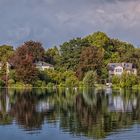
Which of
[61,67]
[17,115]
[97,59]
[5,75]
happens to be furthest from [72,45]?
[17,115]

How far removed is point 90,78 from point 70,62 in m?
14.2

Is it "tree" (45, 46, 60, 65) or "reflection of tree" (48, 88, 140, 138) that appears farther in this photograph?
"tree" (45, 46, 60, 65)

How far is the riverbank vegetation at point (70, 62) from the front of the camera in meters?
95.3

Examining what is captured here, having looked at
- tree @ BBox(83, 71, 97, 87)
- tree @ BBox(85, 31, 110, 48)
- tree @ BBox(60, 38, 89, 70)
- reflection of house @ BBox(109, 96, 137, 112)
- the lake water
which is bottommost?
the lake water

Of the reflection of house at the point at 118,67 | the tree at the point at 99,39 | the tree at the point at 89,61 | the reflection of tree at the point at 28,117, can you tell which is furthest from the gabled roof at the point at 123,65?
the reflection of tree at the point at 28,117

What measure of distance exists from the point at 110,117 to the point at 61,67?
81.5m

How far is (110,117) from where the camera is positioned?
35.0 metres

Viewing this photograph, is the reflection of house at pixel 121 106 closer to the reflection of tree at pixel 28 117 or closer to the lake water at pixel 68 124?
the lake water at pixel 68 124

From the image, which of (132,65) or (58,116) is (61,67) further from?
(58,116)

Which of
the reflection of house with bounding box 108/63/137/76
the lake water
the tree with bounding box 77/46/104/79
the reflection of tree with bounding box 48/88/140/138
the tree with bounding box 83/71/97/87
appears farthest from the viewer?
the reflection of house with bounding box 108/63/137/76

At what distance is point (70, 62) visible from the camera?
114000 mm

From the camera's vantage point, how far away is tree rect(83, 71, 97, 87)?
10019 cm

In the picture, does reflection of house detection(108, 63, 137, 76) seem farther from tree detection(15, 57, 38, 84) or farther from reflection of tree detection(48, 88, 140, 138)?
reflection of tree detection(48, 88, 140, 138)

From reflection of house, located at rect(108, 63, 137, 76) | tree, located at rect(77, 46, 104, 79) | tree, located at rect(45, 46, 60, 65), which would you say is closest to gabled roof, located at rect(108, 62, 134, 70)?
reflection of house, located at rect(108, 63, 137, 76)
